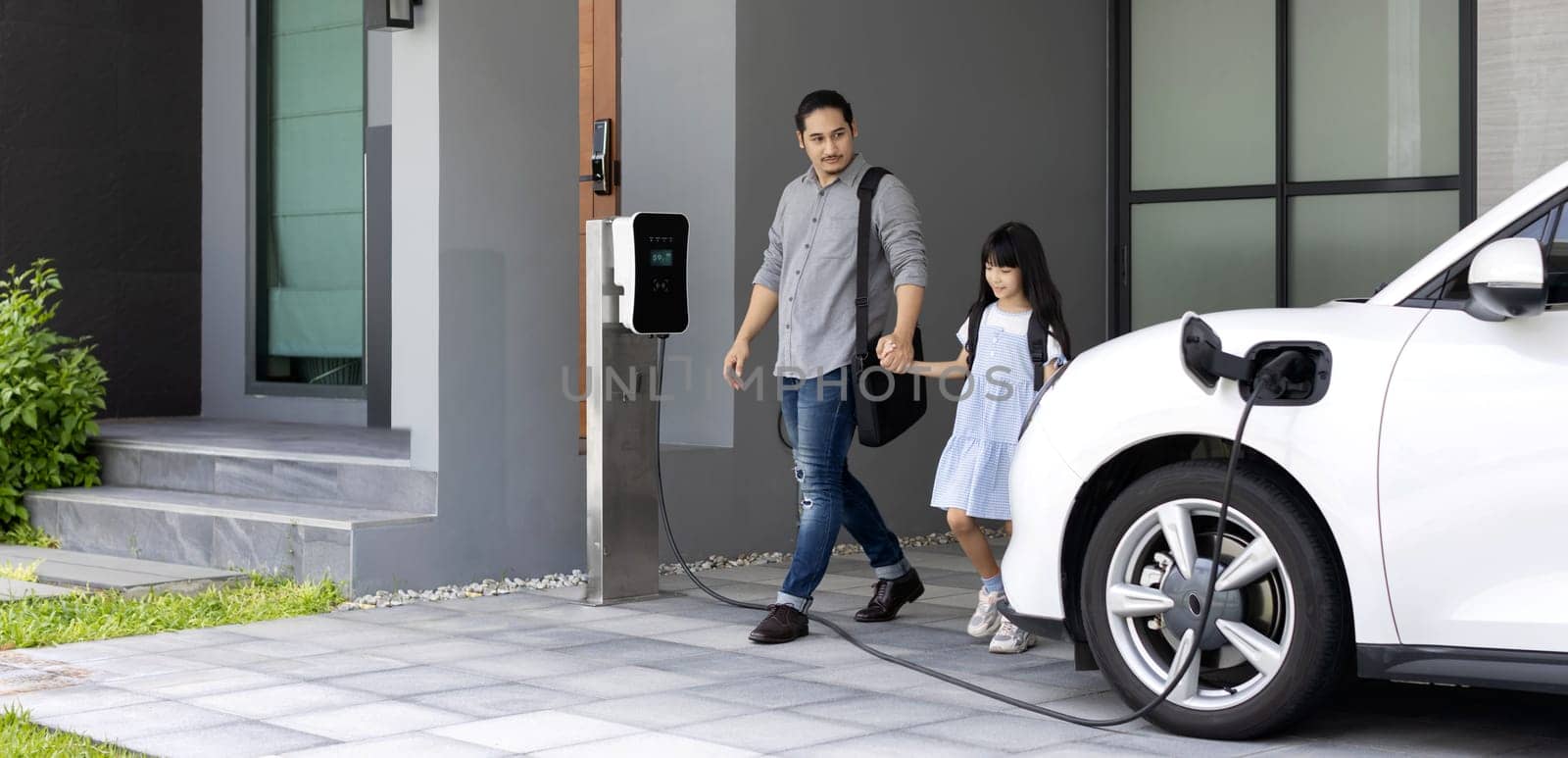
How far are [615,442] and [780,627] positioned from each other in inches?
51.6

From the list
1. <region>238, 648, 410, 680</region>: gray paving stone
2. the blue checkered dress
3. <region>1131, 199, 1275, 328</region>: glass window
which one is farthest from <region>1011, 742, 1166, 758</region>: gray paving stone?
<region>1131, 199, 1275, 328</region>: glass window

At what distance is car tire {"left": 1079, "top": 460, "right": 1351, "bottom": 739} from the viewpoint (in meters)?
4.22

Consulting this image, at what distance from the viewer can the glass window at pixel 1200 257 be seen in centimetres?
A: 953

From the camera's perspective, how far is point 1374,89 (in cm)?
901

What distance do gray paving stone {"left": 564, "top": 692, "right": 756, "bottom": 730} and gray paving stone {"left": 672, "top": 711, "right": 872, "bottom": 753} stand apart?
0.24ft

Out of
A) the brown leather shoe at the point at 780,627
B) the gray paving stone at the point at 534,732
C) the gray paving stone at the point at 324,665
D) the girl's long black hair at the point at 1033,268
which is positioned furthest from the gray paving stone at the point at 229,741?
the girl's long black hair at the point at 1033,268

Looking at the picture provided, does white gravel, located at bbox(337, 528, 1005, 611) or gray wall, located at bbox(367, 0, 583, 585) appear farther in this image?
gray wall, located at bbox(367, 0, 583, 585)

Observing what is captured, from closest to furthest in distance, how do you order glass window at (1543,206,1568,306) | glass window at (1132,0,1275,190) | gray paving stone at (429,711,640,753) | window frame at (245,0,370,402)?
1. glass window at (1543,206,1568,306)
2. gray paving stone at (429,711,640,753)
3. glass window at (1132,0,1275,190)
4. window frame at (245,0,370,402)

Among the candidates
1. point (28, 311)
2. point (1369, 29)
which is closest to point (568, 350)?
point (28, 311)

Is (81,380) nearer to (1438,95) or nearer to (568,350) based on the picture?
(568,350)

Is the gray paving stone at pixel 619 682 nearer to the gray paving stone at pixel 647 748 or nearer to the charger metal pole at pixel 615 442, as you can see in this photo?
the gray paving stone at pixel 647 748

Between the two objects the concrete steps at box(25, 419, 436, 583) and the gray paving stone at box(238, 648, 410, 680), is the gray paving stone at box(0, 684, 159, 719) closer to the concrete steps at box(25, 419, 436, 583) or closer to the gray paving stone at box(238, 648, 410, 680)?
the gray paving stone at box(238, 648, 410, 680)

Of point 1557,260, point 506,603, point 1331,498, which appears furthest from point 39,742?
point 1557,260

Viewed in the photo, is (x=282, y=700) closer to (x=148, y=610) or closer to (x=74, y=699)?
(x=74, y=699)
